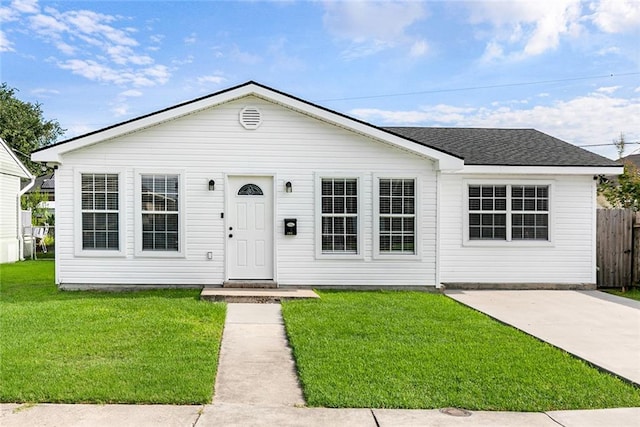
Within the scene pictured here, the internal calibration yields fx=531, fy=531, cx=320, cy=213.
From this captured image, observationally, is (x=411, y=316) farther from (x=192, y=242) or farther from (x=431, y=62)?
(x=431, y=62)

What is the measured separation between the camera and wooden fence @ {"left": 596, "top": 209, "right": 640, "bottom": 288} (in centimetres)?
1260

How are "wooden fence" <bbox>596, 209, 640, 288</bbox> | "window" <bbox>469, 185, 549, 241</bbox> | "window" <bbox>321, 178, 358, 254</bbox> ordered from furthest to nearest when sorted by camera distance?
1. "wooden fence" <bbox>596, 209, 640, 288</bbox>
2. "window" <bbox>469, 185, 549, 241</bbox>
3. "window" <bbox>321, 178, 358, 254</bbox>

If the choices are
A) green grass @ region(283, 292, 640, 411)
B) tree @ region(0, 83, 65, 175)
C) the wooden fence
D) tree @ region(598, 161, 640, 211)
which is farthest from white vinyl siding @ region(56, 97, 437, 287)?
tree @ region(0, 83, 65, 175)

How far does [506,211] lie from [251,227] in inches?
229

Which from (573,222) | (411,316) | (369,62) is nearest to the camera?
(411,316)

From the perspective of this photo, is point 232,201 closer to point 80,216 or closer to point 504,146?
point 80,216

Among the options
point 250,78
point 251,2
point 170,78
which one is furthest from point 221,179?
point 170,78

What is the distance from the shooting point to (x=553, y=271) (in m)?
12.3

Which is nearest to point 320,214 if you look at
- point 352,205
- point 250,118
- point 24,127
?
point 352,205

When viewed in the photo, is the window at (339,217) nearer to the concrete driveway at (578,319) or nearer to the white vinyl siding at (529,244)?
the white vinyl siding at (529,244)

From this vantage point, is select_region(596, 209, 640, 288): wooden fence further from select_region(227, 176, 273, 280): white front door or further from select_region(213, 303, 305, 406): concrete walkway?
select_region(213, 303, 305, 406): concrete walkway

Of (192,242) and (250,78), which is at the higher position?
(250,78)

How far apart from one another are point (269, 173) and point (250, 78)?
6.47 feet

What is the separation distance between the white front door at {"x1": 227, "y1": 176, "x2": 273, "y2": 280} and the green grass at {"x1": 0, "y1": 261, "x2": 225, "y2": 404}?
4.49 feet
